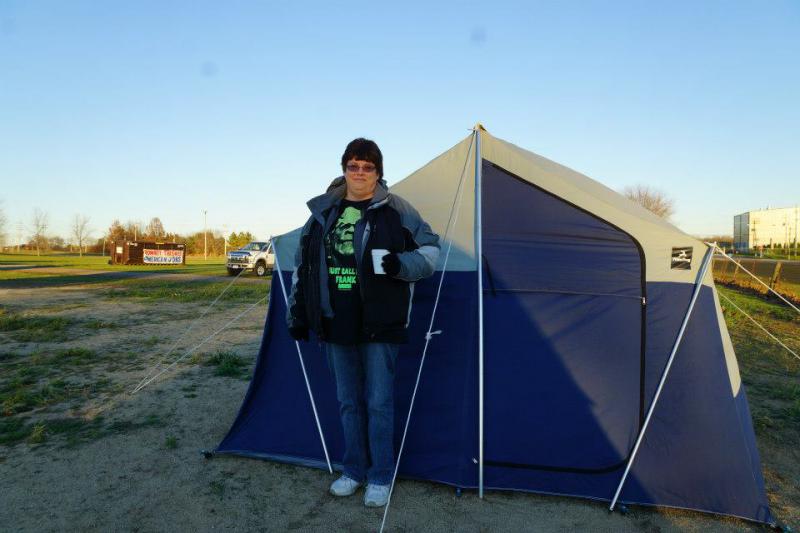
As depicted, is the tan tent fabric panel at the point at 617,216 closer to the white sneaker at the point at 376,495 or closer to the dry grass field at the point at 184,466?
the dry grass field at the point at 184,466

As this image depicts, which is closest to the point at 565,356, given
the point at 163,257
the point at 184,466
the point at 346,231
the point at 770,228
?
the point at 346,231

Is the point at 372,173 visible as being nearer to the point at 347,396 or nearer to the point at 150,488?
the point at 347,396

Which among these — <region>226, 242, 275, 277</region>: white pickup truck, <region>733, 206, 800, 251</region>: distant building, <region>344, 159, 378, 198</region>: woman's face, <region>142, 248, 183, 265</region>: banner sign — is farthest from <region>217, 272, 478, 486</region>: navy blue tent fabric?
<region>733, 206, 800, 251</region>: distant building

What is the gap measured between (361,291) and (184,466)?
5.82 feet

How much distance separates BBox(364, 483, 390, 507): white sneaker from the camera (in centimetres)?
284

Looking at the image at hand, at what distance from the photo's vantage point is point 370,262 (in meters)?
2.75

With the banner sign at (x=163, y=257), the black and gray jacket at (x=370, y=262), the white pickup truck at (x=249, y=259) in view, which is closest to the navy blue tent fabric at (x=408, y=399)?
the black and gray jacket at (x=370, y=262)

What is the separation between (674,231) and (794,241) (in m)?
72.4

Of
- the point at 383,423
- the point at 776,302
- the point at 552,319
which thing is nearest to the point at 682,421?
the point at 552,319

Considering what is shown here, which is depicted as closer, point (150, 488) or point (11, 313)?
point (150, 488)

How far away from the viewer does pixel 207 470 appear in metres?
3.29

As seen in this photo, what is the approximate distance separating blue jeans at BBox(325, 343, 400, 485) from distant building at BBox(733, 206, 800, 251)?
72128mm

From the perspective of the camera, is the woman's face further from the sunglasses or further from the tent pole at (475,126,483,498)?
the tent pole at (475,126,483,498)

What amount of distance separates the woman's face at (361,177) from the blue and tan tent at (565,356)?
60 centimetres
